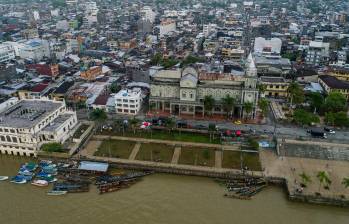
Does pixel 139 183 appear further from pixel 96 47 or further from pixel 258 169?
pixel 96 47

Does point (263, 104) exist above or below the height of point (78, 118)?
above

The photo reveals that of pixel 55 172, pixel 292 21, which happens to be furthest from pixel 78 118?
pixel 292 21

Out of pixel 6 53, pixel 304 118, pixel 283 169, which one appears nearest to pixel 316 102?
pixel 304 118

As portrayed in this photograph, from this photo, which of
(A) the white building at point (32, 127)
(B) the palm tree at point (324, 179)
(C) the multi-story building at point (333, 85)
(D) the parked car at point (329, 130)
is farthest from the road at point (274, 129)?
(C) the multi-story building at point (333, 85)

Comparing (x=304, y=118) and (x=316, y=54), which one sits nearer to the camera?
(x=304, y=118)

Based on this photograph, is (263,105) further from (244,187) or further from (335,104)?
(244,187)

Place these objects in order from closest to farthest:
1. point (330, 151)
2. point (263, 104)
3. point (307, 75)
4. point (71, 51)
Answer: point (330, 151) → point (263, 104) → point (307, 75) → point (71, 51)
